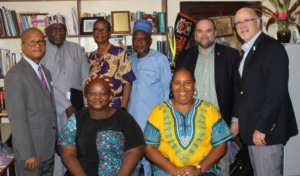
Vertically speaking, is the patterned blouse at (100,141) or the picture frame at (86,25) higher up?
the picture frame at (86,25)

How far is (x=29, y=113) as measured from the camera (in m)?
1.84

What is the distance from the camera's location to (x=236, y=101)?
2289mm

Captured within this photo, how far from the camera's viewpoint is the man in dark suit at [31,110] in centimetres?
174

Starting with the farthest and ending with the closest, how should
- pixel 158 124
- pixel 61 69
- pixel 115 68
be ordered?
pixel 115 68
pixel 61 69
pixel 158 124

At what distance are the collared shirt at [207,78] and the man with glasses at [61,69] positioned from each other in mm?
1230

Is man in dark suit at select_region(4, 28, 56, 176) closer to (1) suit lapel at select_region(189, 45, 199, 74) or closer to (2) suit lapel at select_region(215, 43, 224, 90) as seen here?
(1) suit lapel at select_region(189, 45, 199, 74)

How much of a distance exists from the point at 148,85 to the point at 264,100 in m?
1.23

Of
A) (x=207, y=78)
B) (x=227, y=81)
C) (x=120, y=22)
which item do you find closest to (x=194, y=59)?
(x=207, y=78)

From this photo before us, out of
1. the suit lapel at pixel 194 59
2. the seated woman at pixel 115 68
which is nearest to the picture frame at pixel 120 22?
the seated woman at pixel 115 68

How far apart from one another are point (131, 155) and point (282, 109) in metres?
1.25

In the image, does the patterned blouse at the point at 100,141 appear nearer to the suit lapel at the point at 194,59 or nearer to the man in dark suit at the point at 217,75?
the man in dark suit at the point at 217,75

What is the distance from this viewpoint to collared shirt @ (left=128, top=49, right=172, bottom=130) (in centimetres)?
260

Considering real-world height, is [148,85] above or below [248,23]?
below

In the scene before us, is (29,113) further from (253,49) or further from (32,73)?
(253,49)
